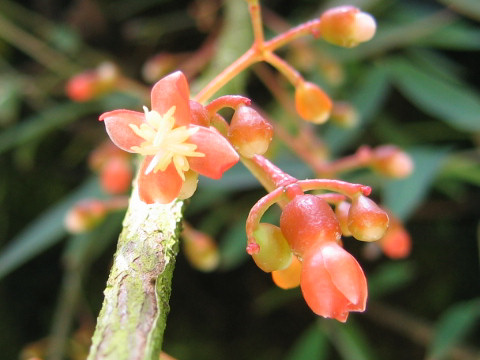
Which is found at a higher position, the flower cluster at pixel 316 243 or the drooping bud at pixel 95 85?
the drooping bud at pixel 95 85

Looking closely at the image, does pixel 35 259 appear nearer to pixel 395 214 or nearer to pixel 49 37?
pixel 49 37

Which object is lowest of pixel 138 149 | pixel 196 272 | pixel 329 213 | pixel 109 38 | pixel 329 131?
pixel 196 272

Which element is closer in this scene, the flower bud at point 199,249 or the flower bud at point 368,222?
the flower bud at point 368,222

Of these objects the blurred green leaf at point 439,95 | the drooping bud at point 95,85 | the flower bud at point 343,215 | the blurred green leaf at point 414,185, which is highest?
the drooping bud at point 95,85

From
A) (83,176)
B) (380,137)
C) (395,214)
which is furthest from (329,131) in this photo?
(83,176)

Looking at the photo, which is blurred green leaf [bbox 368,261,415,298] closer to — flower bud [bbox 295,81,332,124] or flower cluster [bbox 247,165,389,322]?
flower bud [bbox 295,81,332,124]

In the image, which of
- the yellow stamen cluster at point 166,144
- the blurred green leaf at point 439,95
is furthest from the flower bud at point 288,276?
the blurred green leaf at point 439,95

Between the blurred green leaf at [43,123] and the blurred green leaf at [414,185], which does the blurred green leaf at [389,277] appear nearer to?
the blurred green leaf at [414,185]
